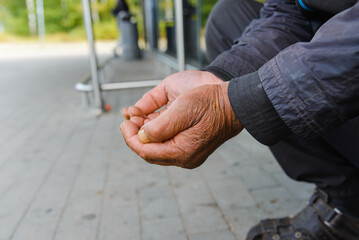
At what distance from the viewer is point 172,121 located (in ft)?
2.39

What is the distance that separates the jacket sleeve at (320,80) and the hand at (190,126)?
0.40 feet

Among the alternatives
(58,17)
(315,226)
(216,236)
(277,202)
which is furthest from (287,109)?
(58,17)

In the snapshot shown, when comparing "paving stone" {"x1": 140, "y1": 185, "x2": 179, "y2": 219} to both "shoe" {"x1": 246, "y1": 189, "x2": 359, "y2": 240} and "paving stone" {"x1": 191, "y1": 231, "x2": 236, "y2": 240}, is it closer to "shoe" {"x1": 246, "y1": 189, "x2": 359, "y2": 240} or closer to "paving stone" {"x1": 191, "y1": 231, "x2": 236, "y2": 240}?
"paving stone" {"x1": 191, "y1": 231, "x2": 236, "y2": 240}

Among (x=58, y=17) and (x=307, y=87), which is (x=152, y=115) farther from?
(x=58, y=17)

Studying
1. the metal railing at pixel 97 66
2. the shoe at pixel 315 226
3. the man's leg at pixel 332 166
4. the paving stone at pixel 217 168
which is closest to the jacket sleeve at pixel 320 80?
the man's leg at pixel 332 166

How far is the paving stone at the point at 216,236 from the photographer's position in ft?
4.04

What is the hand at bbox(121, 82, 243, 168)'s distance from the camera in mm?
731

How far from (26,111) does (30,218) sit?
7.15 feet

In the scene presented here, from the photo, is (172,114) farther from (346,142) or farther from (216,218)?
(216,218)

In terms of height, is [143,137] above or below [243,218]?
above

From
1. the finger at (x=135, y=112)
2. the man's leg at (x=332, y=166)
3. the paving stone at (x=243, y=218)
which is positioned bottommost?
the paving stone at (x=243, y=218)

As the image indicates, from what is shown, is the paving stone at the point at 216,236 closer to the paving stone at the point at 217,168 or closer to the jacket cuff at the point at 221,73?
the paving stone at the point at 217,168

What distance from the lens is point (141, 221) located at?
135cm

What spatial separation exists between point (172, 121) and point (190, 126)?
0.16 ft
